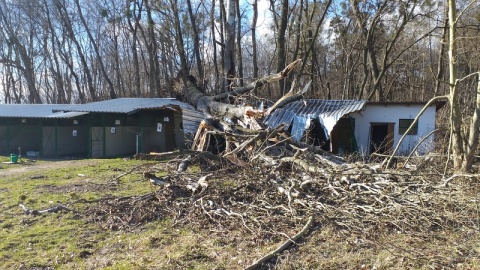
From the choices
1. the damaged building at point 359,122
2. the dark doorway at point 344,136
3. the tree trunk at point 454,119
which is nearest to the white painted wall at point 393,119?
the damaged building at point 359,122

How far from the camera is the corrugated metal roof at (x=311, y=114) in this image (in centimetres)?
1269

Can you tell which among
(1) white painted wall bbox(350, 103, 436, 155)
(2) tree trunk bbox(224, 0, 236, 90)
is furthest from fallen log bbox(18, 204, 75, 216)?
(1) white painted wall bbox(350, 103, 436, 155)

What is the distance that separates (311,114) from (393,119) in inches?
141

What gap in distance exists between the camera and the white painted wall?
13.9 meters

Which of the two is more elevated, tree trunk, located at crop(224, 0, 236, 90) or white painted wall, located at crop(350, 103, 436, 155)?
tree trunk, located at crop(224, 0, 236, 90)

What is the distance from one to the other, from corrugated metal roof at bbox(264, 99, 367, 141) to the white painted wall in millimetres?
925

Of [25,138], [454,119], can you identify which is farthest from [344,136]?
[25,138]

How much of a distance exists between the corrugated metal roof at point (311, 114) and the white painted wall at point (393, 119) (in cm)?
92

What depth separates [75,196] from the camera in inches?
280

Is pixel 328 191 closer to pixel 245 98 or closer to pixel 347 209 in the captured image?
pixel 347 209

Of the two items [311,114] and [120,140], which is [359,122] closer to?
[311,114]

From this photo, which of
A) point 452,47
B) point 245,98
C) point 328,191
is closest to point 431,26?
point 245,98

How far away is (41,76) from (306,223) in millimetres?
41510

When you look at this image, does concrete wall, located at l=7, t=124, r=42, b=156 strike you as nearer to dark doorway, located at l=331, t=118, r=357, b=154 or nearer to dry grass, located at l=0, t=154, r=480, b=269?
dry grass, located at l=0, t=154, r=480, b=269
